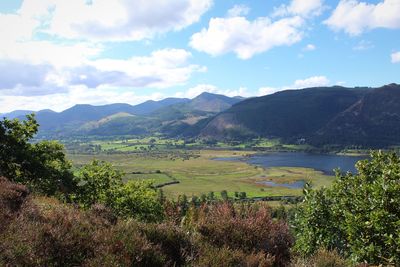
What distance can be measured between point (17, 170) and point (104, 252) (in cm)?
2638

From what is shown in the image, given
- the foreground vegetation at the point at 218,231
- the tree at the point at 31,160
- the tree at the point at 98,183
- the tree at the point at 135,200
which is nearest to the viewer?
the foreground vegetation at the point at 218,231

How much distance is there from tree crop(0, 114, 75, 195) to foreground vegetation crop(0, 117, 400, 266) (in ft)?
53.1

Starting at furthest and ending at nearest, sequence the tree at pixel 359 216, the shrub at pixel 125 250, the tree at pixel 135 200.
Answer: the tree at pixel 135 200
the tree at pixel 359 216
the shrub at pixel 125 250

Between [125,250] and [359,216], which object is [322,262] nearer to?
[125,250]

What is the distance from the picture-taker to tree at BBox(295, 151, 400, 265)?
1373cm

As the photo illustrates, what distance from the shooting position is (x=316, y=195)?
1856 centimetres

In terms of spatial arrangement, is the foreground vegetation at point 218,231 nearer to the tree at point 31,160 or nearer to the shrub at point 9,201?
the shrub at point 9,201

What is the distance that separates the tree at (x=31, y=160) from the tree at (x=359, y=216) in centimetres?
1770

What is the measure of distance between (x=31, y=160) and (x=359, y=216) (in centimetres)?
2559

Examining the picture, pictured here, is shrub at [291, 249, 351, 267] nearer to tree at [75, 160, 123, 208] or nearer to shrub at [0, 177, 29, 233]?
shrub at [0, 177, 29, 233]

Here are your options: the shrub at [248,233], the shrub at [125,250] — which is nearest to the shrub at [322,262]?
the shrub at [248,233]

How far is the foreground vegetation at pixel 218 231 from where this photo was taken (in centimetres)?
723

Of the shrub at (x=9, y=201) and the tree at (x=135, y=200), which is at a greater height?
the shrub at (x=9, y=201)

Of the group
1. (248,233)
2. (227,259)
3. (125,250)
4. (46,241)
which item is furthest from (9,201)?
(248,233)
